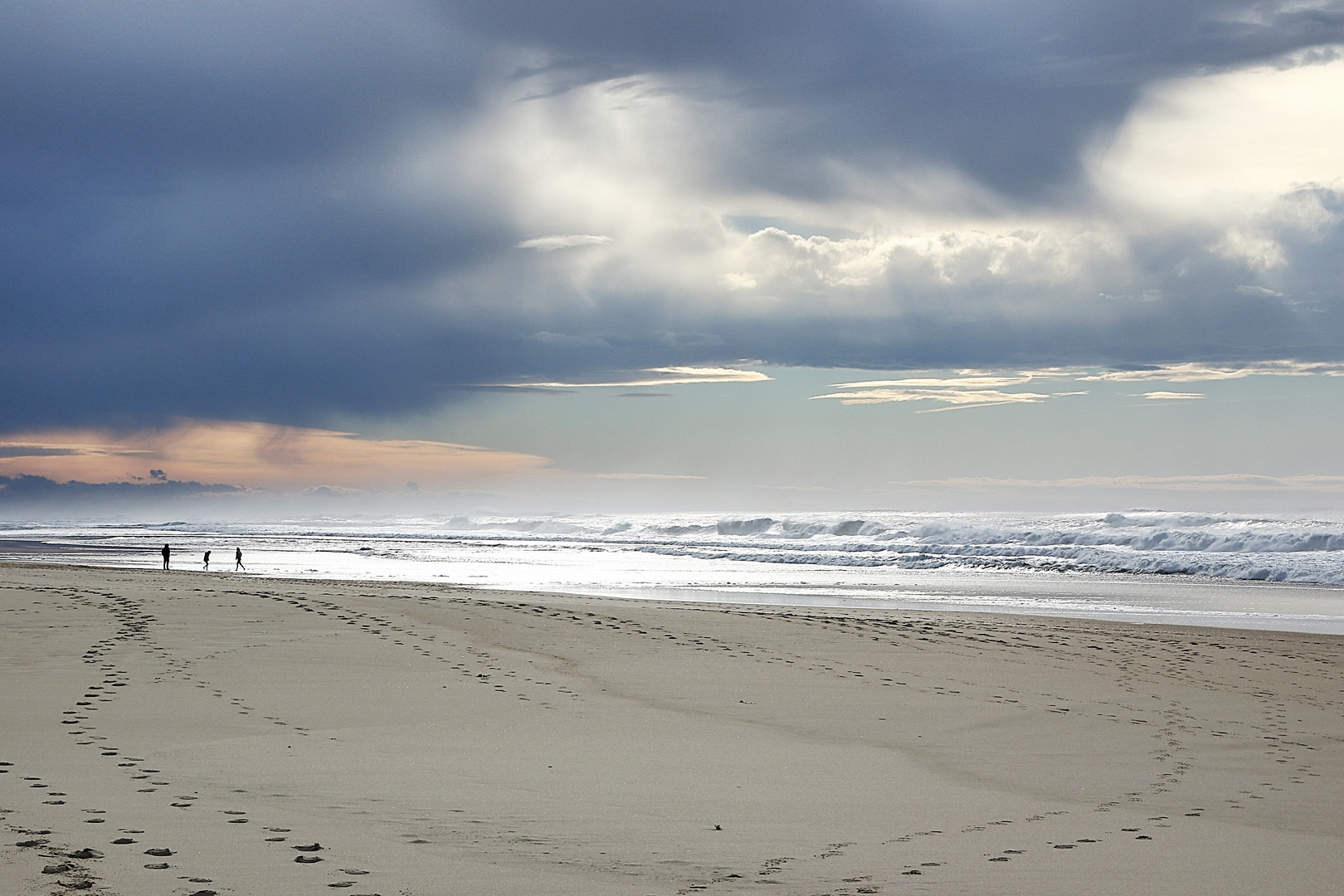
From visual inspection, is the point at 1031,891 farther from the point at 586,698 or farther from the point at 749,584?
the point at 749,584

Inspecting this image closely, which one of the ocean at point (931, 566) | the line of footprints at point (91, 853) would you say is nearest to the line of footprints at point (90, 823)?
the line of footprints at point (91, 853)

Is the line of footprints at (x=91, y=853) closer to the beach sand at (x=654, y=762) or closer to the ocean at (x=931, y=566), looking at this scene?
the beach sand at (x=654, y=762)

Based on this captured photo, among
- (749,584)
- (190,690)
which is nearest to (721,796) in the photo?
(190,690)

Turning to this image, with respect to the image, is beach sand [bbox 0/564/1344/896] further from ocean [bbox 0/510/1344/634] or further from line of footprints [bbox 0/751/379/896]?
ocean [bbox 0/510/1344/634]

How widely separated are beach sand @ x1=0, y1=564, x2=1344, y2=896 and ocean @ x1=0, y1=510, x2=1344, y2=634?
8.96m

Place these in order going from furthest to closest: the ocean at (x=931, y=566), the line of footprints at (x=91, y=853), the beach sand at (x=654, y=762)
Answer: the ocean at (x=931, y=566) → the beach sand at (x=654, y=762) → the line of footprints at (x=91, y=853)

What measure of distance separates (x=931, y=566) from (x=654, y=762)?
32087mm

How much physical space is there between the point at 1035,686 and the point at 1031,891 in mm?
7709

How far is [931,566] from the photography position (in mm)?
38375

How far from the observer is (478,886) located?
477 centimetres

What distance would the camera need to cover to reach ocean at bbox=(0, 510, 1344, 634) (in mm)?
24703

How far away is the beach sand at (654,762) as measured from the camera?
5.15 metres

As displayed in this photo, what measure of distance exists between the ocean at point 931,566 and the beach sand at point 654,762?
8.96 meters

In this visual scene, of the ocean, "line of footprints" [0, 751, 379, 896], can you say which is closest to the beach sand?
"line of footprints" [0, 751, 379, 896]
